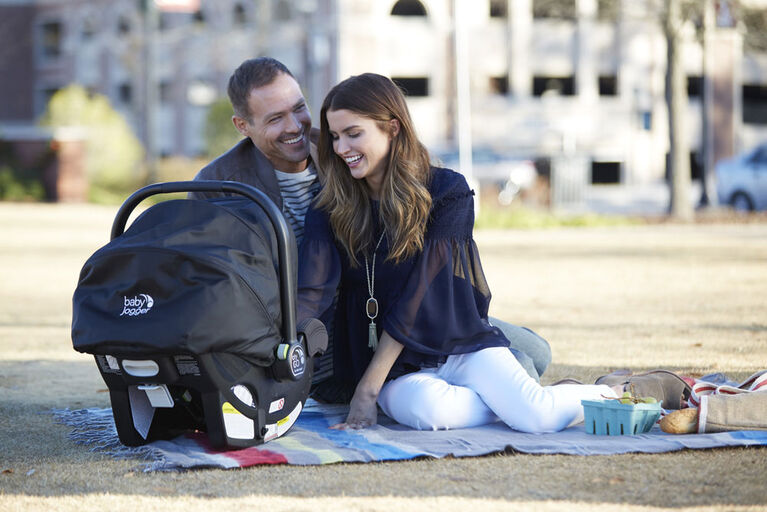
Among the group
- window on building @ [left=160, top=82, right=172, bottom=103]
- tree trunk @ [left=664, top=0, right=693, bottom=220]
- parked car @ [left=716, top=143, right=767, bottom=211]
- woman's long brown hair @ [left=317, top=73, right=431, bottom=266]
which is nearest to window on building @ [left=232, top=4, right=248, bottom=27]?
window on building @ [left=160, top=82, right=172, bottom=103]

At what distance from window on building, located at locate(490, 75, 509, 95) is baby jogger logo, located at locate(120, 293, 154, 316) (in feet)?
118

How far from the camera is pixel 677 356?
21.6ft

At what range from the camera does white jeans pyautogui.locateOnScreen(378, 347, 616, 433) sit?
4523mm

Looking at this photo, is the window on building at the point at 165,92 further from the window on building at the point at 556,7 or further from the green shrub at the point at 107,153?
the window on building at the point at 556,7

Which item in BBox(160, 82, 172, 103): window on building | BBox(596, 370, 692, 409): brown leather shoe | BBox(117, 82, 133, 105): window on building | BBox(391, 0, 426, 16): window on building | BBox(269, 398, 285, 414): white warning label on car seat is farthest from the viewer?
BBox(117, 82, 133, 105): window on building

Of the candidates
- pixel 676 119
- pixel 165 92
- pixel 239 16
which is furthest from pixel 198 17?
pixel 676 119

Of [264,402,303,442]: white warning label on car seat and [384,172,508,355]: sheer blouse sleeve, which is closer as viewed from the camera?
[264,402,303,442]: white warning label on car seat

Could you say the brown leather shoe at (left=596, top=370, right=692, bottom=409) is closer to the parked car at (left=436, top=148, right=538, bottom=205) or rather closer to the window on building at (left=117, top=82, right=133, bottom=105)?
the parked car at (left=436, top=148, right=538, bottom=205)

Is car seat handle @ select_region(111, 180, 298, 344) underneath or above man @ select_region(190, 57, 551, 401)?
underneath

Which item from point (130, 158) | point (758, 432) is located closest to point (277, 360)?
point (758, 432)

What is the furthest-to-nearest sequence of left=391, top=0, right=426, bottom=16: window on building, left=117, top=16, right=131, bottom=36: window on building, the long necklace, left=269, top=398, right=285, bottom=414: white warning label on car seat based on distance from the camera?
left=117, top=16, right=131, bottom=36: window on building
left=391, top=0, right=426, bottom=16: window on building
the long necklace
left=269, top=398, right=285, bottom=414: white warning label on car seat

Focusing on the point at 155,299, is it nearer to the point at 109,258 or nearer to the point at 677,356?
the point at 109,258

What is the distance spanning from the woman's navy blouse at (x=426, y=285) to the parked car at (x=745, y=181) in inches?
715

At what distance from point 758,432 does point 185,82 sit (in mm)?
41271
